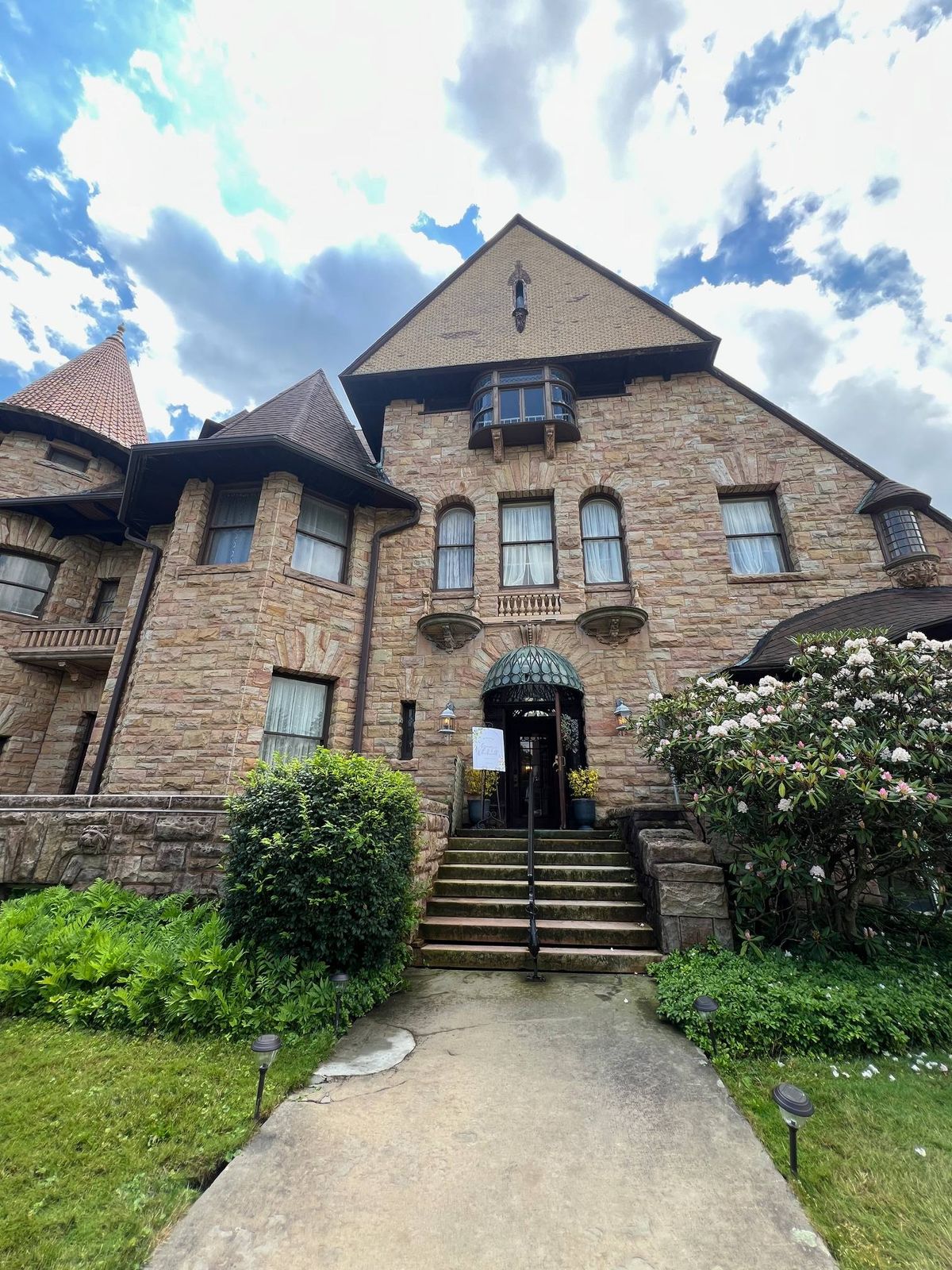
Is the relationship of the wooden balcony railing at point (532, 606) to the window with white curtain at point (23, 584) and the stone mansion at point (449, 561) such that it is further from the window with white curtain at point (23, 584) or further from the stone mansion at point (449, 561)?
the window with white curtain at point (23, 584)

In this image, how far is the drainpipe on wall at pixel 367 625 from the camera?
31.8 ft

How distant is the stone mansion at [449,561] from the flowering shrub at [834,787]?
2.24 metres

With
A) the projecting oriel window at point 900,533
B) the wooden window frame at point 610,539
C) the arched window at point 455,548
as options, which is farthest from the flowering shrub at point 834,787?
the arched window at point 455,548

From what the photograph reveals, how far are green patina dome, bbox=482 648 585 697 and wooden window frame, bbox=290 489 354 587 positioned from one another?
3669mm

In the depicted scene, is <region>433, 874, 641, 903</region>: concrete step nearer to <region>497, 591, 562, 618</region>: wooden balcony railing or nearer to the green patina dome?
the green patina dome

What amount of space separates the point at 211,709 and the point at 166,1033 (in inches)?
220

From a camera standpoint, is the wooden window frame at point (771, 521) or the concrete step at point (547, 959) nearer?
the concrete step at point (547, 959)

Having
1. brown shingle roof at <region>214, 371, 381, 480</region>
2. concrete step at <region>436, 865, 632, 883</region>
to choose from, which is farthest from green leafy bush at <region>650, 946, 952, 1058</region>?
brown shingle roof at <region>214, 371, 381, 480</region>

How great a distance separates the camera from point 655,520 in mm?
11031

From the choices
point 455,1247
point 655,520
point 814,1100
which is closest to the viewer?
point 455,1247

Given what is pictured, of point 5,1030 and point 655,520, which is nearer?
point 5,1030

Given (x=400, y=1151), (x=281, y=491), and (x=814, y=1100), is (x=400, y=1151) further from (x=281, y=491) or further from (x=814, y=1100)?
(x=281, y=491)

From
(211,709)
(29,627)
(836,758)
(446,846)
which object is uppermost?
(29,627)

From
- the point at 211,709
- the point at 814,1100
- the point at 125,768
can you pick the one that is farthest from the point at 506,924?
the point at 125,768
